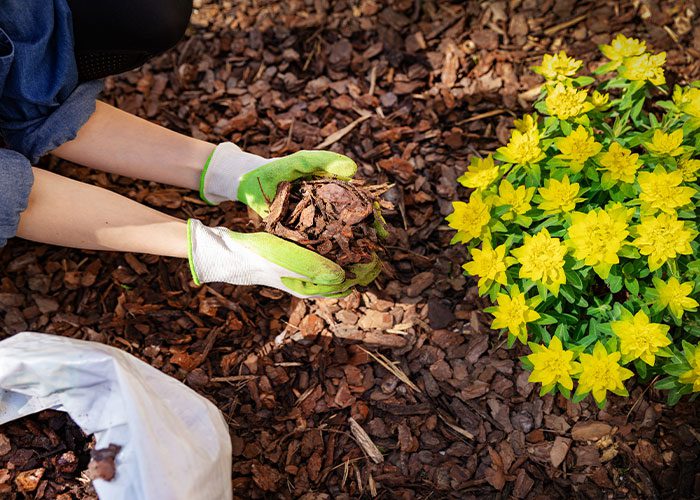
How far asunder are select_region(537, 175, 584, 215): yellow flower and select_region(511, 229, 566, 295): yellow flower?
0.09 m

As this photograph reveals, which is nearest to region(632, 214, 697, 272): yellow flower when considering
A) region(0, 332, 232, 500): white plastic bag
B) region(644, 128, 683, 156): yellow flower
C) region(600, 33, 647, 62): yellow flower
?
region(644, 128, 683, 156): yellow flower

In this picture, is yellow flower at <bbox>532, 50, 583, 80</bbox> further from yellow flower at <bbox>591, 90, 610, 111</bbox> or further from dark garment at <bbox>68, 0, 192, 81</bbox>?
dark garment at <bbox>68, 0, 192, 81</bbox>

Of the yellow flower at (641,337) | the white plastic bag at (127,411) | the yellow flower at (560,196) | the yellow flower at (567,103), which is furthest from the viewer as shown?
the yellow flower at (567,103)

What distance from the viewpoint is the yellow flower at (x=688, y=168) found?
158 centimetres

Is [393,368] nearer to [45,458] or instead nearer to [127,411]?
[127,411]

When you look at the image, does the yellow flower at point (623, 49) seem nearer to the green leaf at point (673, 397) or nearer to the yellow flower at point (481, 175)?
the yellow flower at point (481, 175)

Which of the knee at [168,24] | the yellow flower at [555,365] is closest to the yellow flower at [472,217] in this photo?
the yellow flower at [555,365]

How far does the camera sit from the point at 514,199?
64.2 inches

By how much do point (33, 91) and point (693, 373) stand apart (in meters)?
1.91

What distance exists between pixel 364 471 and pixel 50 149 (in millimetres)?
1364

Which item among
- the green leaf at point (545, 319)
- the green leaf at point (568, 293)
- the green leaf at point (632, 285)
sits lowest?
the green leaf at point (545, 319)

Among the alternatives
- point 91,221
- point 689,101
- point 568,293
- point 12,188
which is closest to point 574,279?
point 568,293

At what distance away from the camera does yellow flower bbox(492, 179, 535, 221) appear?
1616 millimetres

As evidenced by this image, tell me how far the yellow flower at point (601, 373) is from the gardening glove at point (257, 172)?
2.84ft
